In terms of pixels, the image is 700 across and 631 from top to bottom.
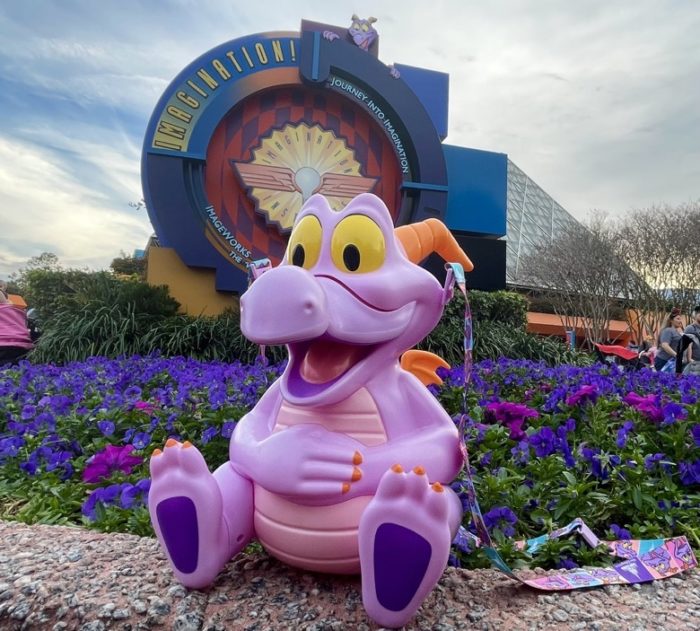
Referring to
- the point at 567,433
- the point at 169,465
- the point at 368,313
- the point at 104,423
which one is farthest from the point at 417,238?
the point at 104,423

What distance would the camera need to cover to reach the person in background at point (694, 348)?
531 centimetres

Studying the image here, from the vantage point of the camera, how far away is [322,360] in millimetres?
1520

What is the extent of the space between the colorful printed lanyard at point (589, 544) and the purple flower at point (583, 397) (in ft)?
3.99

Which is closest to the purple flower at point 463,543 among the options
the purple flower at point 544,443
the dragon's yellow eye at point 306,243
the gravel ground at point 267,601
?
the gravel ground at point 267,601

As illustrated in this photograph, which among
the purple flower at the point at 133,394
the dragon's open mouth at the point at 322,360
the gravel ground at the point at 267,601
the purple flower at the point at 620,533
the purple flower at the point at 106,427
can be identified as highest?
the dragon's open mouth at the point at 322,360

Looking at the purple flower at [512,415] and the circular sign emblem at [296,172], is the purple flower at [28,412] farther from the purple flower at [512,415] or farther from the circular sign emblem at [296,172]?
the circular sign emblem at [296,172]

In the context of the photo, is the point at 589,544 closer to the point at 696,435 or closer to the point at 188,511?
the point at 696,435

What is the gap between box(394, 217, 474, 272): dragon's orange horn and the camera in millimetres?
1710

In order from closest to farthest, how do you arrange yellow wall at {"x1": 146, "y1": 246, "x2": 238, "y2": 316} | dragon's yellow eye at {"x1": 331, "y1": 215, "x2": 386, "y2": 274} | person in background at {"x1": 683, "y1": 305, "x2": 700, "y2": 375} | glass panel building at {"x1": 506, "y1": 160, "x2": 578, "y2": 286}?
dragon's yellow eye at {"x1": 331, "y1": 215, "x2": 386, "y2": 274}
person in background at {"x1": 683, "y1": 305, "x2": 700, "y2": 375}
yellow wall at {"x1": 146, "y1": 246, "x2": 238, "y2": 316}
glass panel building at {"x1": 506, "y1": 160, "x2": 578, "y2": 286}

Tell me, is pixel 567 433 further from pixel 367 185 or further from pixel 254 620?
pixel 367 185

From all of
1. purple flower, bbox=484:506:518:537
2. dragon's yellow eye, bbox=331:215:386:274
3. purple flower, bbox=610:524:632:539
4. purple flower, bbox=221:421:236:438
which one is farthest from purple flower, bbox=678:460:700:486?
purple flower, bbox=221:421:236:438

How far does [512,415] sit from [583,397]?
1.30 ft

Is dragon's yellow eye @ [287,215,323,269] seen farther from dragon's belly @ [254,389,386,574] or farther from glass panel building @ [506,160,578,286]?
glass panel building @ [506,160,578,286]

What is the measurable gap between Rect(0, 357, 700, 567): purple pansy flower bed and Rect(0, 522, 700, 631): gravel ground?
0.90 feet
